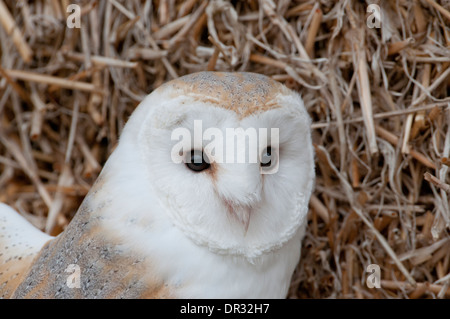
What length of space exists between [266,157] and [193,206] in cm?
19

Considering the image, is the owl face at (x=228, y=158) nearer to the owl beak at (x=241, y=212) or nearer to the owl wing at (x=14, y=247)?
the owl beak at (x=241, y=212)

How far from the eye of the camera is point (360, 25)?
156cm

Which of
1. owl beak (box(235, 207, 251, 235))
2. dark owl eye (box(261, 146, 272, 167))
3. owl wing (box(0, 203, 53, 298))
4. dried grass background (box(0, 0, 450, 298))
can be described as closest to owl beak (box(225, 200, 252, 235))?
owl beak (box(235, 207, 251, 235))

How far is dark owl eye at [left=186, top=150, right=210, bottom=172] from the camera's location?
1.21 metres

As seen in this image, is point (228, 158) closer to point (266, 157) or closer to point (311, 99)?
point (266, 157)

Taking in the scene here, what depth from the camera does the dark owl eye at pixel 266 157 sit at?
1.24 m

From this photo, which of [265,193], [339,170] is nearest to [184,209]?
[265,193]

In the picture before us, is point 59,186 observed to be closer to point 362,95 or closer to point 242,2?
point 242,2

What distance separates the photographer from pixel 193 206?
1221 mm

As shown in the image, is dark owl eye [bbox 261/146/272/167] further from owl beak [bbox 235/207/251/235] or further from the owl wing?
the owl wing

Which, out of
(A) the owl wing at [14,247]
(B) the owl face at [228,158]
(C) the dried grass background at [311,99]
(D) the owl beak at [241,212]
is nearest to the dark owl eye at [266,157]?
(B) the owl face at [228,158]

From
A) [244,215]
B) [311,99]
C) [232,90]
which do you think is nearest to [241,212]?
[244,215]

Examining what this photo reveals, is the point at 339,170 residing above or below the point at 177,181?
below
